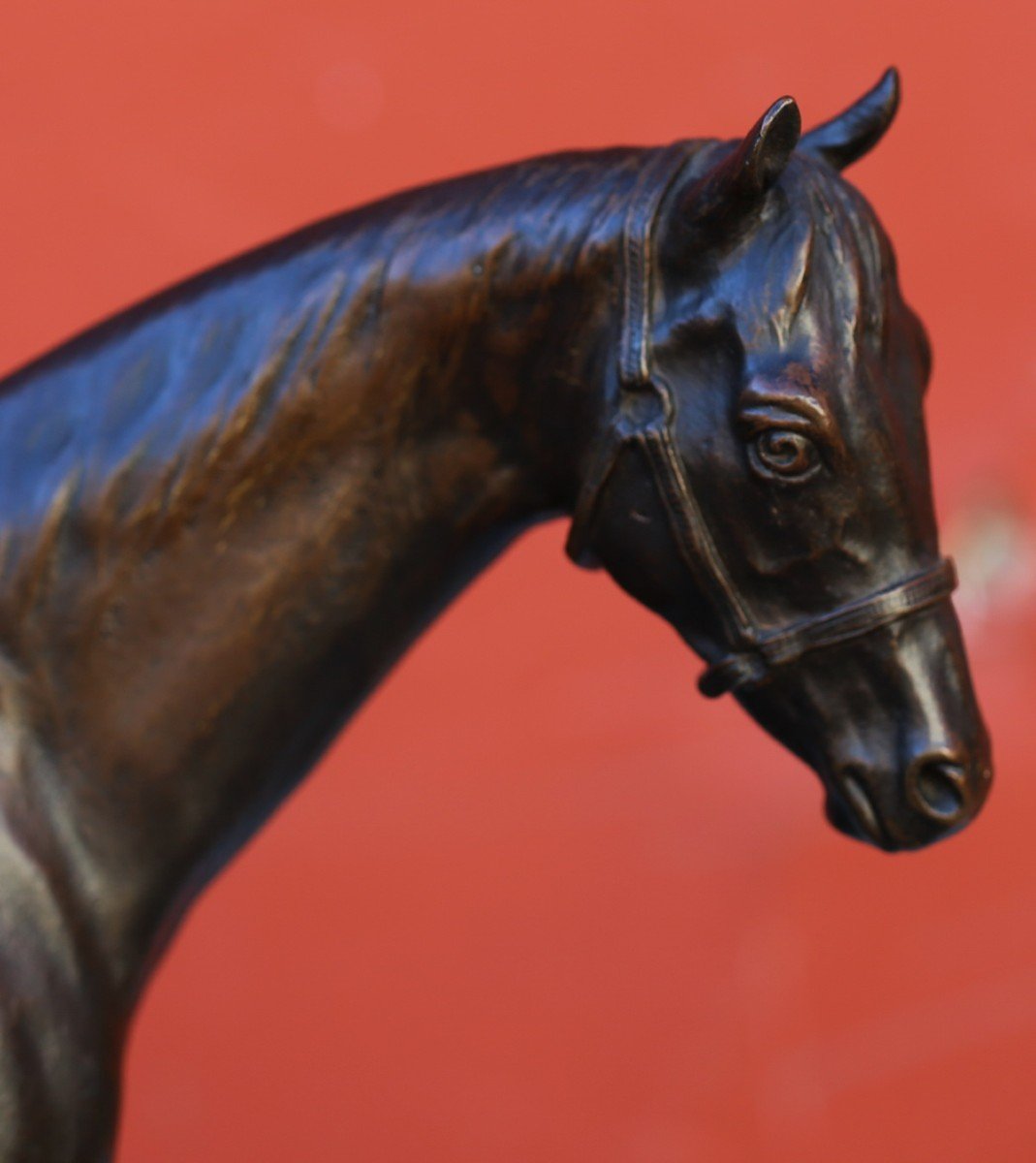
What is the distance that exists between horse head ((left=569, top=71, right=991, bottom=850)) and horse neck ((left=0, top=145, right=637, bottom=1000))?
0.03 meters

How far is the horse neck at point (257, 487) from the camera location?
703 mm

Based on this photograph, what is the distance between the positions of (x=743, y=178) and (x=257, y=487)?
259mm

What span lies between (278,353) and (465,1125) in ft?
3.69

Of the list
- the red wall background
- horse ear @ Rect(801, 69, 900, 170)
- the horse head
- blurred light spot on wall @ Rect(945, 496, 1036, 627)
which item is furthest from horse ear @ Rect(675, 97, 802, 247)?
blurred light spot on wall @ Rect(945, 496, 1036, 627)

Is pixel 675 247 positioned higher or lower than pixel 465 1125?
higher

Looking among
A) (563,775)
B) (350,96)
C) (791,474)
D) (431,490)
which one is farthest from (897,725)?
(350,96)

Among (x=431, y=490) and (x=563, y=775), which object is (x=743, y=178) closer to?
(x=431, y=490)

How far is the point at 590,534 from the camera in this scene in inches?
29.5

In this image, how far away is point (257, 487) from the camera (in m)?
0.72

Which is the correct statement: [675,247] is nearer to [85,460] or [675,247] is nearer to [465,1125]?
[85,460]

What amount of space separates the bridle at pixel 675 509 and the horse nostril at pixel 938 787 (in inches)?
2.9

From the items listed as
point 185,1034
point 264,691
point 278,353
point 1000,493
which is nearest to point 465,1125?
point 185,1034

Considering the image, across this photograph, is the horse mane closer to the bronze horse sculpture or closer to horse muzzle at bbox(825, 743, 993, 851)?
the bronze horse sculpture

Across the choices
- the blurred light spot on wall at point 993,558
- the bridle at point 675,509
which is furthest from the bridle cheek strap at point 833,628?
the blurred light spot on wall at point 993,558
